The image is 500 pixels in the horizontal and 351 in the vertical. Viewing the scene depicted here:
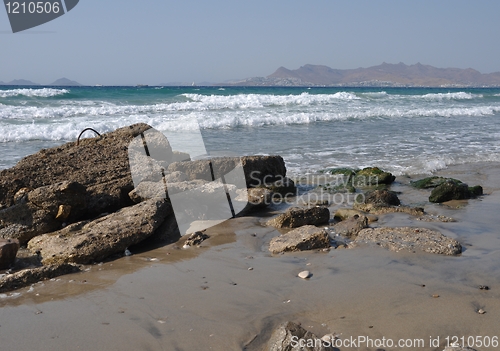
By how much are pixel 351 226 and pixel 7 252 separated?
10.4ft

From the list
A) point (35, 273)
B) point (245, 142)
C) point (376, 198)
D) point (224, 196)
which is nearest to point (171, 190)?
point (224, 196)

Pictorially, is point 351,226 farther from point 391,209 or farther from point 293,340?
point 293,340

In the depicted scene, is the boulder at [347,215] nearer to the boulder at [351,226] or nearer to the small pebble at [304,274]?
the boulder at [351,226]

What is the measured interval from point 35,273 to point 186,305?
1339 mm

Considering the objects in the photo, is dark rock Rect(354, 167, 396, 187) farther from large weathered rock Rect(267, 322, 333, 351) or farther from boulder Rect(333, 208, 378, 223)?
large weathered rock Rect(267, 322, 333, 351)

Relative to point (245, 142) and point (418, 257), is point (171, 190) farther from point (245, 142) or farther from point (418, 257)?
point (245, 142)

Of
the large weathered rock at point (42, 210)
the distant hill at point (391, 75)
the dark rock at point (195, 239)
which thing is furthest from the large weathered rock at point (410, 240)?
the distant hill at point (391, 75)

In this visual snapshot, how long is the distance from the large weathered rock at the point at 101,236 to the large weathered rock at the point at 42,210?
0.23 m

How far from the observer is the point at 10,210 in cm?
465

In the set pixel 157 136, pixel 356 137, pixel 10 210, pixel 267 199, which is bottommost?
pixel 356 137

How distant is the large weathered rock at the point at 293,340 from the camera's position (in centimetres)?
229

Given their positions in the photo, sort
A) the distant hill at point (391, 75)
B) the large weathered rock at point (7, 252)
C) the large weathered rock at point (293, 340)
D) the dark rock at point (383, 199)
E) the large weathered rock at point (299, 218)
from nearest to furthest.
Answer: the large weathered rock at point (293, 340) → the large weathered rock at point (7, 252) → the large weathered rock at point (299, 218) → the dark rock at point (383, 199) → the distant hill at point (391, 75)

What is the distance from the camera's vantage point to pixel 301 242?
13.3 feet

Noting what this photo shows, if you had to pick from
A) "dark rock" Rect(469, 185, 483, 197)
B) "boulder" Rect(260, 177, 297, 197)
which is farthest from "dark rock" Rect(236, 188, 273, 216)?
"dark rock" Rect(469, 185, 483, 197)
